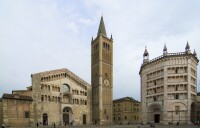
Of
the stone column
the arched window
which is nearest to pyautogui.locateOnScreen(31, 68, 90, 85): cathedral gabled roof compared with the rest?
the arched window

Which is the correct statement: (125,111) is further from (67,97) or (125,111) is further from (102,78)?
(67,97)

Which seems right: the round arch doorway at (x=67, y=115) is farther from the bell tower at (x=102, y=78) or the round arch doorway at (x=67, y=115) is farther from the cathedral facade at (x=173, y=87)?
the cathedral facade at (x=173, y=87)

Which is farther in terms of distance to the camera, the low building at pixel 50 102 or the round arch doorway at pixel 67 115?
the round arch doorway at pixel 67 115

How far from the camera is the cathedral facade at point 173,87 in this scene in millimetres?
53156

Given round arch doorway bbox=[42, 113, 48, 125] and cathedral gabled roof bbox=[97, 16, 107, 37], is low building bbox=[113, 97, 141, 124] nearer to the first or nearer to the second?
cathedral gabled roof bbox=[97, 16, 107, 37]

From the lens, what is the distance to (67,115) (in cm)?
5997

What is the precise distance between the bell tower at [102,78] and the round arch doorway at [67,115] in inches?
295

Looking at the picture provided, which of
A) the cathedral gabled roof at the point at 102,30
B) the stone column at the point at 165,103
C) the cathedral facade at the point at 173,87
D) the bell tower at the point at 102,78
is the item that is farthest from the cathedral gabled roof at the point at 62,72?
the stone column at the point at 165,103

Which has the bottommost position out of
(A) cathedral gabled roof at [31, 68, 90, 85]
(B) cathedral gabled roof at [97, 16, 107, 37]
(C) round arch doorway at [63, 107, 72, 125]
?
(C) round arch doorway at [63, 107, 72, 125]

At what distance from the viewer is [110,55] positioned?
2724 inches

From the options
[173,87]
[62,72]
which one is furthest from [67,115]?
[173,87]

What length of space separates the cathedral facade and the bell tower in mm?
12077

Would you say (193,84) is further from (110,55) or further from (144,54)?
(110,55)

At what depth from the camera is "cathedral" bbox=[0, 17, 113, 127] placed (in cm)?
4947
